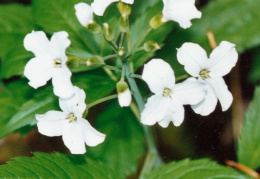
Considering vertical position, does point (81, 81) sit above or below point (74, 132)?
above

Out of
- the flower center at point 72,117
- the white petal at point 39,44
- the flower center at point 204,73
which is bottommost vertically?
the flower center at point 204,73

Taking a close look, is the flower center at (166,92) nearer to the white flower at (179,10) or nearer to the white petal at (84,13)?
the white flower at (179,10)

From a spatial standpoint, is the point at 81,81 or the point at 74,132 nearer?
the point at 74,132

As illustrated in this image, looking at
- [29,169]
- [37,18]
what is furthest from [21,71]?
[29,169]

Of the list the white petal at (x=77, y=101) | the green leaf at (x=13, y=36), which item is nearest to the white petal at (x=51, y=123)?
the white petal at (x=77, y=101)

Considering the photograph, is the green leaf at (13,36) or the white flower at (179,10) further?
the green leaf at (13,36)

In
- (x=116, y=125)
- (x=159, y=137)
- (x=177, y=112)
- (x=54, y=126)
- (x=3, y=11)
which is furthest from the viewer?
(x=159, y=137)

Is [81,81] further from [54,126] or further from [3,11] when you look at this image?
[3,11]
